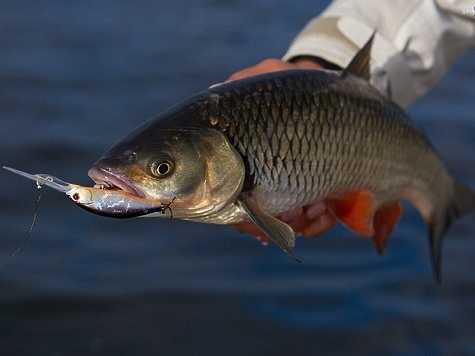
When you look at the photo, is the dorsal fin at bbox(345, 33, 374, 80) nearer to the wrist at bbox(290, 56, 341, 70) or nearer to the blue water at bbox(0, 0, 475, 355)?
the wrist at bbox(290, 56, 341, 70)

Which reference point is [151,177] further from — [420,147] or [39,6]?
[39,6]

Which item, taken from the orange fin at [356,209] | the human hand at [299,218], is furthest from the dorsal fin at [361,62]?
the orange fin at [356,209]

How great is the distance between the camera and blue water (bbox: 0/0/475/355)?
4223mm

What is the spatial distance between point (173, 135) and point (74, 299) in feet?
7.44

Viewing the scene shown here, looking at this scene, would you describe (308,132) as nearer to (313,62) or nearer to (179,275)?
(313,62)

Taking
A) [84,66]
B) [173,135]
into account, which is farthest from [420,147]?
[84,66]

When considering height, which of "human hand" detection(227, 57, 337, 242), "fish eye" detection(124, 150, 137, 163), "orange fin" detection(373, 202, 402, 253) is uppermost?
"fish eye" detection(124, 150, 137, 163)

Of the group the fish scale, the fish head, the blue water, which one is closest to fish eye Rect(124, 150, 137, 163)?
the fish head

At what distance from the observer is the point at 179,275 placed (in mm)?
Answer: 4645

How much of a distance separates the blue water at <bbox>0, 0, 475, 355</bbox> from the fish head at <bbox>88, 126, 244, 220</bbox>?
6.09ft

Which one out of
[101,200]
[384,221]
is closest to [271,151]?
[101,200]

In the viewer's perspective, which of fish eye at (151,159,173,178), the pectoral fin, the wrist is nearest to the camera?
fish eye at (151,159,173,178)

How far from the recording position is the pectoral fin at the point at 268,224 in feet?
7.87

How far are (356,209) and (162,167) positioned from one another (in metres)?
0.85
